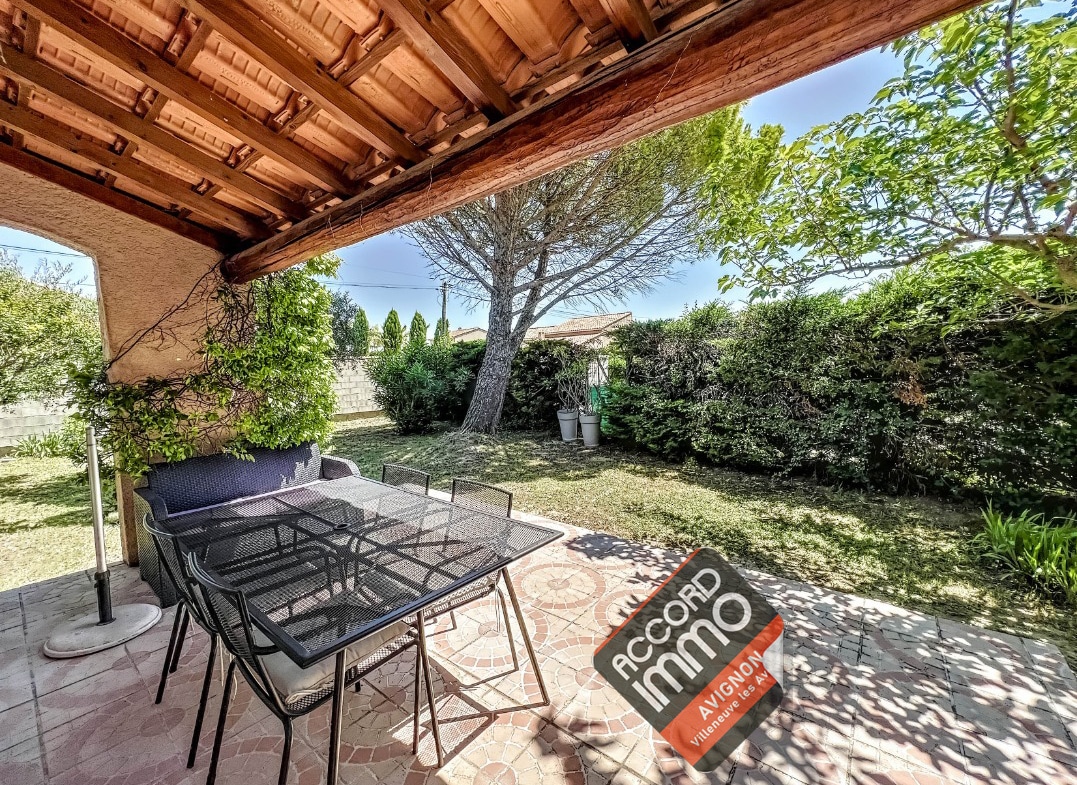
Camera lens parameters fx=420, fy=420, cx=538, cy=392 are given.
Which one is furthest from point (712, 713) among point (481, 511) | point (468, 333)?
point (468, 333)

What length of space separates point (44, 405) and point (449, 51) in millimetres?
6476

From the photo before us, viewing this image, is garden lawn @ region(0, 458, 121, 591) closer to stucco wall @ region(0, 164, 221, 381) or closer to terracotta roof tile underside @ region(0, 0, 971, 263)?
stucco wall @ region(0, 164, 221, 381)

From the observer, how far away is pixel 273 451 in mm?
4098

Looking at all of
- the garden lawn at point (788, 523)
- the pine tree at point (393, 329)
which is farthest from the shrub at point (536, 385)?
the pine tree at point (393, 329)

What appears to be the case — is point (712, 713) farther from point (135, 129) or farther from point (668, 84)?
point (135, 129)

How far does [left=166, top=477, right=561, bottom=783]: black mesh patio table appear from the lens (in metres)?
1.64

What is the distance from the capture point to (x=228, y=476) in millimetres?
3711

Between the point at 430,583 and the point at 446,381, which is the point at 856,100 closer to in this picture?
the point at 430,583

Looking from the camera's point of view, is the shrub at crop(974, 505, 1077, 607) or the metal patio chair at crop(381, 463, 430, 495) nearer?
the shrub at crop(974, 505, 1077, 607)

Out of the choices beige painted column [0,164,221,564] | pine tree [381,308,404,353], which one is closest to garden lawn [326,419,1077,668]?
beige painted column [0,164,221,564]

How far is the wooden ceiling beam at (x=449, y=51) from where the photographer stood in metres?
1.62

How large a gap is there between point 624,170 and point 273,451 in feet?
25.1

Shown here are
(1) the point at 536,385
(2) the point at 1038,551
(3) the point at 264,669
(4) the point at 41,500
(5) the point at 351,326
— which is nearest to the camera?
(3) the point at 264,669

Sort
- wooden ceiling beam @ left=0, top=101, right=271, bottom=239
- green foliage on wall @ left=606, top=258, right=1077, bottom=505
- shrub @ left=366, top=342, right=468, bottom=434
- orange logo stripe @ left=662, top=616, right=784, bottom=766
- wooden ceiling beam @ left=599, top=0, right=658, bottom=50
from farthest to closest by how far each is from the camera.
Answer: shrub @ left=366, top=342, right=468, bottom=434
green foliage on wall @ left=606, top=258, right=1077, bottom=505
wooden ceiling beam @ left=0, top=101, right=271, bottom=239
orange logo stripe @ left=662, top=616, right=784, bottom=766
wooden ceiling beam @ left=599, top=0, right=658, bottom=50
